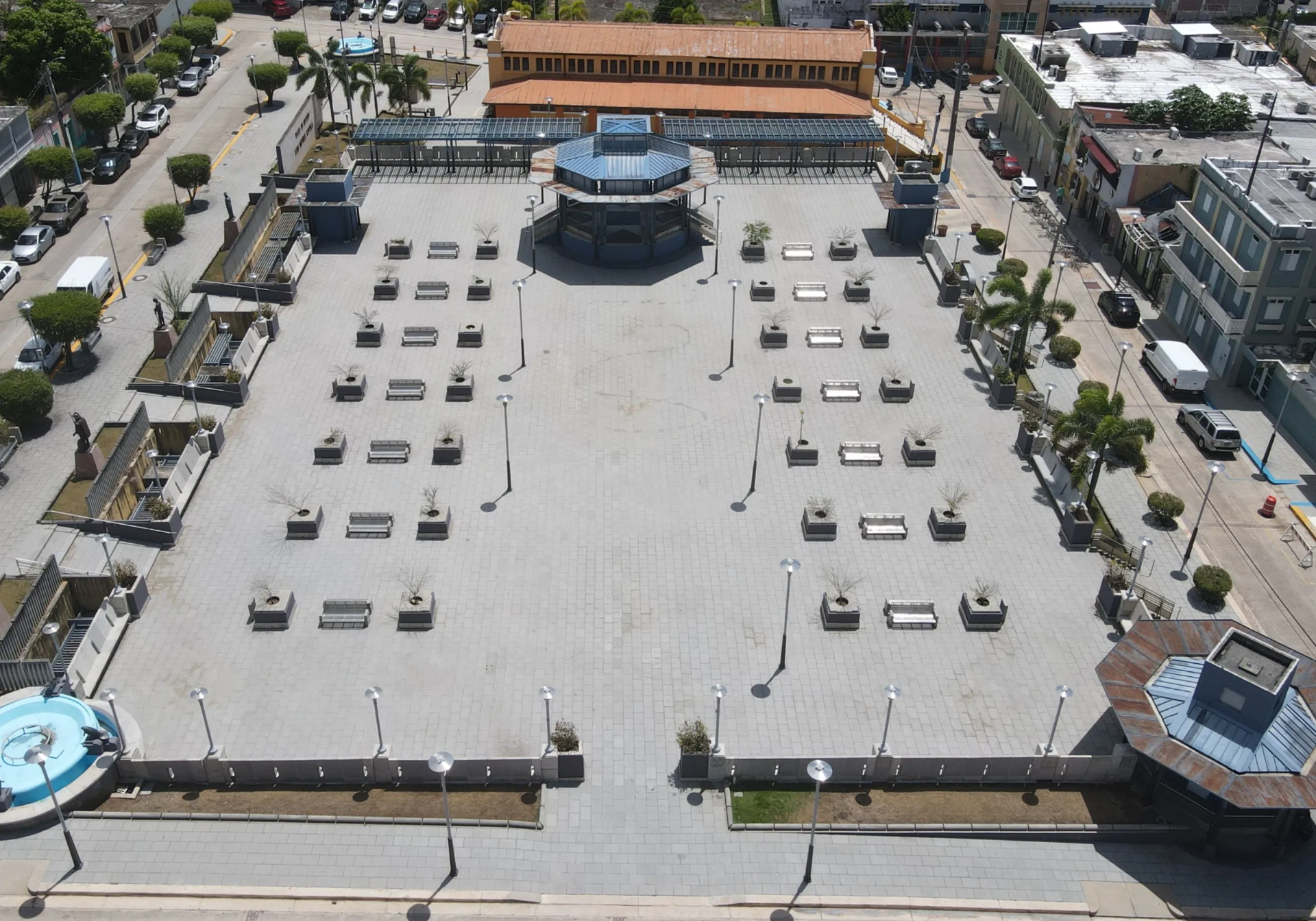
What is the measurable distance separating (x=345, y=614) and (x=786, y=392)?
24.9 m

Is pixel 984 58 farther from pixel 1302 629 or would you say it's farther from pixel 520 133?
pixel 1302 629

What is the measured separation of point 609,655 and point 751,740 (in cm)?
670

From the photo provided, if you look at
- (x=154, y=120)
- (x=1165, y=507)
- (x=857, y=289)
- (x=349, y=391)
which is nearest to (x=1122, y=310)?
(x=857, y=289)

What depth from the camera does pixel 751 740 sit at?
1620 inches

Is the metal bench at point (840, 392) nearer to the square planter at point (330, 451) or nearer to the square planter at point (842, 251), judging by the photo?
the square planter at point (842, 251)

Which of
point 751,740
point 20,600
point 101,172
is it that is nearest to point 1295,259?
point 751,740

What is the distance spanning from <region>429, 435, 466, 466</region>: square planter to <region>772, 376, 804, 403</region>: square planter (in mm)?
16346

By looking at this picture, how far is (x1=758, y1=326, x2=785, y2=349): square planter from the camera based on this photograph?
62531 millimetres

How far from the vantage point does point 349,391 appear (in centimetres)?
5775

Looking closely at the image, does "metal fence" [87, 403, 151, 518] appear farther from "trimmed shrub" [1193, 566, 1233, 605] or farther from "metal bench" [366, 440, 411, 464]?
"trimmed shrub" [1193, 566, 1233, 605]

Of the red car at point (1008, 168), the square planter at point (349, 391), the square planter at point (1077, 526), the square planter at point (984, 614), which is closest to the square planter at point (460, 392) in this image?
the square planter at point (349, 391)

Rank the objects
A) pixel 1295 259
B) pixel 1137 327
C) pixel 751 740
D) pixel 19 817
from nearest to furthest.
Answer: pixel 19 817
pixel 751 740
pixel 1295 259
pixel 1137 327

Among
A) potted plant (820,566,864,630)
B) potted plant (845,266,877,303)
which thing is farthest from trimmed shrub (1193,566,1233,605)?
potted plant (845,266,877,303)

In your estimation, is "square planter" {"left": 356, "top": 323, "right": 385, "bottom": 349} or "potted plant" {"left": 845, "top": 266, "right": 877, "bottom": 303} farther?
"potted plant" {"left": 845, "top": 266, "right": 877, "bottom": 303}
